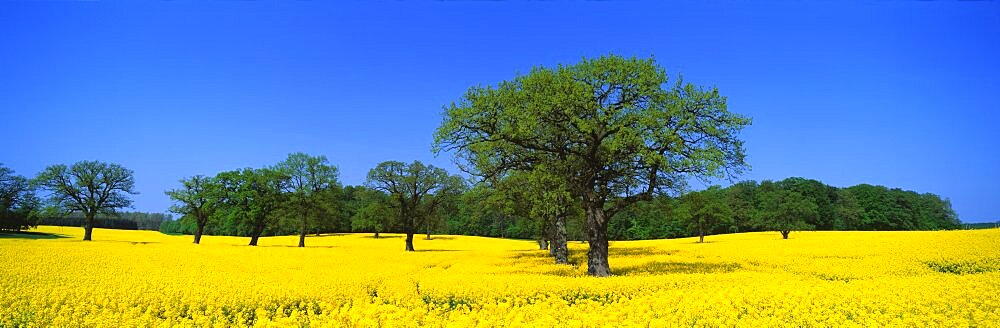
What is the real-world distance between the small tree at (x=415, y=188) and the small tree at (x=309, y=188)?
7080 millimetres

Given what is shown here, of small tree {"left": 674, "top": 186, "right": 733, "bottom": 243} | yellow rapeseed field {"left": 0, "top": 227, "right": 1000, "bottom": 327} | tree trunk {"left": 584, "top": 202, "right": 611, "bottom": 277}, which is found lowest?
yellow rapeseed field {"left": 0, "top": 227, "right": 1000, "bottom": 327}

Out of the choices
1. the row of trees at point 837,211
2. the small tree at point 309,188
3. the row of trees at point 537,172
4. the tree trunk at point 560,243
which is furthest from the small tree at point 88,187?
the row of trees at point 837,211

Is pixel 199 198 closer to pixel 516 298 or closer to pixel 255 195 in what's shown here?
pixel 255 195

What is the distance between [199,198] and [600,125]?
53.1 m

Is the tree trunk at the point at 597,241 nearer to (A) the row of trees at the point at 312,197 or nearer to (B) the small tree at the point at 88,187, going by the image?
(A) the row of trees at the point at 312,197

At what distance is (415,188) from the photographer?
1880 inches

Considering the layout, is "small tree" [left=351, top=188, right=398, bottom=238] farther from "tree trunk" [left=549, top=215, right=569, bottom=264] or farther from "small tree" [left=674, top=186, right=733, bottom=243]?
"small tree" [left=674, top=186, right=733, bottom=243]

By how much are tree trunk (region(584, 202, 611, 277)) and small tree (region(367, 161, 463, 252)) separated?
2863 cm

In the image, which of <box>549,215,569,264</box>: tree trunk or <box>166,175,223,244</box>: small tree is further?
<box>166,175,223,244</box>: small tree

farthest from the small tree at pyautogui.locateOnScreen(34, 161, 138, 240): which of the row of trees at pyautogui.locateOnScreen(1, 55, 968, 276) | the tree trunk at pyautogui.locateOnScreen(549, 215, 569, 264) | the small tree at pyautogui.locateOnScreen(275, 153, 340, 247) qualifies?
the tree trunk at pyautogui.locateOnScreen(549, 215, 569, 264)

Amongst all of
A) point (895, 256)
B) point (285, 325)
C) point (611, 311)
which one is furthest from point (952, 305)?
point (895, 256)

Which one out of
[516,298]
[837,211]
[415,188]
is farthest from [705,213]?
[837,211]

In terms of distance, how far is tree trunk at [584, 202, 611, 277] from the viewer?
19422 millimetres

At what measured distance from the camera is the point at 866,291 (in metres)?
12.1
